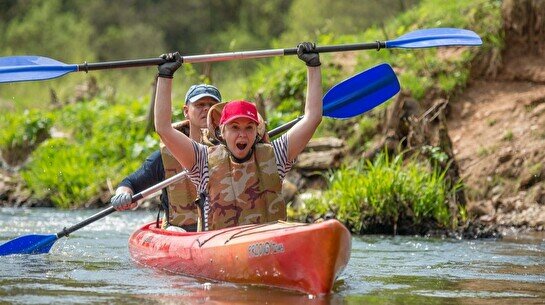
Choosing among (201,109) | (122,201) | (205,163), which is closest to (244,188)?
(205,163)

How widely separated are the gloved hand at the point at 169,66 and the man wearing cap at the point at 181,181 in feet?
3.22

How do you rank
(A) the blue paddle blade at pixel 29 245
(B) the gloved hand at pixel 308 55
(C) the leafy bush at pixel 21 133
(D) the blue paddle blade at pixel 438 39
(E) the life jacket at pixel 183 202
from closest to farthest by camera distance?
1. (B) the gloved hand at pixel 308 55
2. (E) the life jacket at pixel 183 202
3. (D) the blue paddle blade at pixel 438 39
4. (A) the blue paddle blade at pixel 29 245
5. (C) the leafy bush at pixel 21 133

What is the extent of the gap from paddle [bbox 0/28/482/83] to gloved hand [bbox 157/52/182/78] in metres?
0.16

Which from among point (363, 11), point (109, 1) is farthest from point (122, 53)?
point (363, 11)

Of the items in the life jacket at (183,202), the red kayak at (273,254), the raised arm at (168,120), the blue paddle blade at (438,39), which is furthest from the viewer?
the blue paddle blade at (438,39)

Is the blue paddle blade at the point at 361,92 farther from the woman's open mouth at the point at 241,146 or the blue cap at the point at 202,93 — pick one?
the woman's open mouth at the point at 241,146

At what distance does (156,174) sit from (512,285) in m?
2.66

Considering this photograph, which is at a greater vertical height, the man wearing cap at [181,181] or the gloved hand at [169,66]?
the gloved hand at [169,66]

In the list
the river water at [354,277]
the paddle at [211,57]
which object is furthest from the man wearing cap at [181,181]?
the paddle at [211,57]

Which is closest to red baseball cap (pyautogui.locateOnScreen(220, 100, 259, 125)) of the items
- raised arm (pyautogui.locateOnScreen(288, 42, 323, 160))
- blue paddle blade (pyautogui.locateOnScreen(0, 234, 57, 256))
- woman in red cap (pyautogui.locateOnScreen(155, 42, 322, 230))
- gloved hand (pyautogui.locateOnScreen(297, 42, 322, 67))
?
woman in red cap (pyautogui.locateOnScreen(155, 42, 322, 230))

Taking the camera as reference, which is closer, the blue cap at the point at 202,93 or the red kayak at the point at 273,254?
the red kayak at the point at 273,254

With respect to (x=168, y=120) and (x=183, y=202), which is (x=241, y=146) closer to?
(x=168, y=120)

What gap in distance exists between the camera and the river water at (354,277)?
5715 mm

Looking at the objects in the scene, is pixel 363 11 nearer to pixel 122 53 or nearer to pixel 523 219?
pixel 122 53
